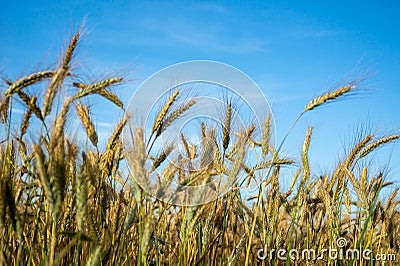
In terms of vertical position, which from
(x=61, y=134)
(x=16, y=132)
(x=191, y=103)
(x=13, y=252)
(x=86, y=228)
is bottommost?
(x=13, y=252)

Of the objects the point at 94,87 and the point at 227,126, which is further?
the point at 227,126

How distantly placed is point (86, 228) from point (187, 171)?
0.74 meters

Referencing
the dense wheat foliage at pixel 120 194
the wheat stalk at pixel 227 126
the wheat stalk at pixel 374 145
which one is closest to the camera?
the dense wheat foliage at pixel 120 194

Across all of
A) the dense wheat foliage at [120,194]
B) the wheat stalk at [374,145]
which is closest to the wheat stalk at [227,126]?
the dense wheat foliage at [120,194]

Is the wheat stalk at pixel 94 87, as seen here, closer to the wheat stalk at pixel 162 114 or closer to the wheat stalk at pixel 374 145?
the wheat stalk at pixel 162 114

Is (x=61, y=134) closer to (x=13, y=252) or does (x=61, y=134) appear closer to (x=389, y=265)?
(x=13, y=252)

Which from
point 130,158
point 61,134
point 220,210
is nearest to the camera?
point 61,134

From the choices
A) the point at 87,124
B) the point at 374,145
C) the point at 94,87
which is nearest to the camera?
the point at 94,87

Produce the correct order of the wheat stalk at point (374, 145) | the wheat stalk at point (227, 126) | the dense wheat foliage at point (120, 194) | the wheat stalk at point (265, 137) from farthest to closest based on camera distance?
the wheat stalk at point (374, 145) → the wheat stalk at point (227, 126) → the wheat stalk at point (265, 137) → the dense wheat foliage at point (120, 194)

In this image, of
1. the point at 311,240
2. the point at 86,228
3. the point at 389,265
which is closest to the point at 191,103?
the point at 86,228

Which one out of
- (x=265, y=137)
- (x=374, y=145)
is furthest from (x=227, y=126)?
(x=374, y=145)

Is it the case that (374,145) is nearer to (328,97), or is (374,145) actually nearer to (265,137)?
(328,97)

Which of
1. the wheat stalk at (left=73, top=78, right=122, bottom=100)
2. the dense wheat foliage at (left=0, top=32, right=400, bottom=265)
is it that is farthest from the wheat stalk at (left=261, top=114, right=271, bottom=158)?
the wheat stalk at (left=73, top=78, right=122, bottom=100)

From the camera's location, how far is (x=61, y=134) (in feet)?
5.97
